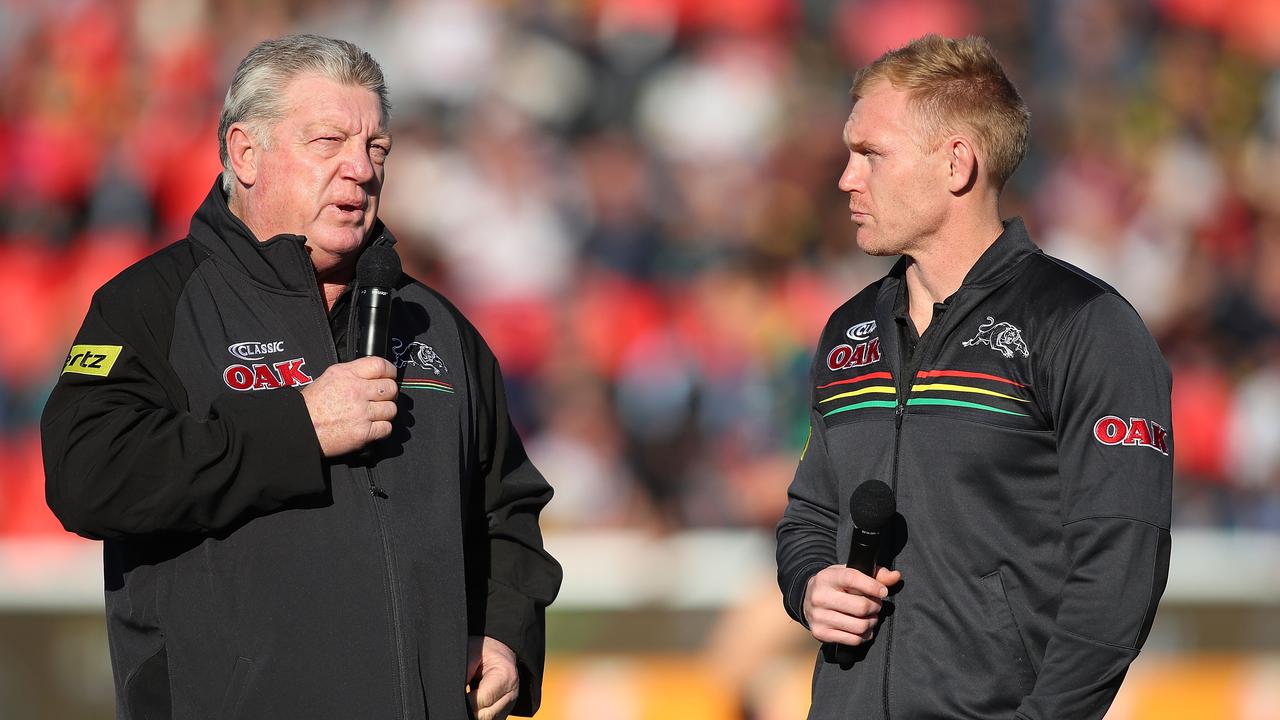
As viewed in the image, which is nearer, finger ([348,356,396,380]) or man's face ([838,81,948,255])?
finger ([348,356,396,380])

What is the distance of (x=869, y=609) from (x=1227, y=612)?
360 centimetres

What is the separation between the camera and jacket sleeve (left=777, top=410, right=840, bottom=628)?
2.97 metres

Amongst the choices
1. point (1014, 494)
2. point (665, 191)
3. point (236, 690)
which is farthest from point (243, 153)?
point (665, 191)

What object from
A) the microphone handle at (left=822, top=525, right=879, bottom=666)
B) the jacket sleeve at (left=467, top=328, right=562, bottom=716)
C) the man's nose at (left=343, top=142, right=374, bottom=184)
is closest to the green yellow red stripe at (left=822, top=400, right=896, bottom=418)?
the microphone handle at (left=822, top=525, right=879, bottom=666)

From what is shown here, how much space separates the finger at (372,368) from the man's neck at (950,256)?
1065mm

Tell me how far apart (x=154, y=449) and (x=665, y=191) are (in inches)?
246

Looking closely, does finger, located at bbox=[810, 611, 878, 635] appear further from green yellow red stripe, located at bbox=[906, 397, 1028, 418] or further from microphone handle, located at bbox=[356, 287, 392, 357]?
microphone handle, located at bbox=[356, 287, 392, 357]

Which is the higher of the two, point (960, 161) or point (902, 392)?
point (960, 161)

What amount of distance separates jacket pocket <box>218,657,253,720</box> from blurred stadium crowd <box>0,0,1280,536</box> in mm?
4711

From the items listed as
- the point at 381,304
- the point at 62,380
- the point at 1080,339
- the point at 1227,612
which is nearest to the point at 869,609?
the point at 1080,339

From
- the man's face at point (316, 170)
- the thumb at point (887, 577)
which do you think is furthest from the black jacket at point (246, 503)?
the thumb at point (887, 577)

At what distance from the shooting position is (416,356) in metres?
2.88

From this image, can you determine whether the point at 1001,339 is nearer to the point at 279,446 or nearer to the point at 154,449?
the point at 279,446

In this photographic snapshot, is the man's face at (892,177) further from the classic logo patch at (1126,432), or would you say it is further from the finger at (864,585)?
the finger at (864,585)
